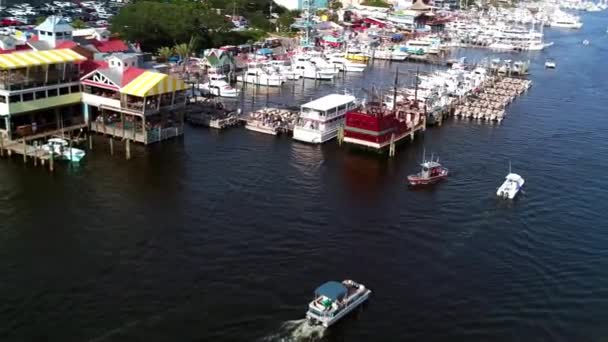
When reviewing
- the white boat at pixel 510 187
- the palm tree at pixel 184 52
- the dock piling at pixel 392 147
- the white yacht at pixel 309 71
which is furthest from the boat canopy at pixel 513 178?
the palm tree at pixel 184 52

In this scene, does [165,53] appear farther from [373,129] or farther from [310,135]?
[373,129]

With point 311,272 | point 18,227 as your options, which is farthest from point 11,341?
point 311,272

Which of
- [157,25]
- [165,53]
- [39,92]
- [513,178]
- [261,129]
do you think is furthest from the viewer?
[157,25]

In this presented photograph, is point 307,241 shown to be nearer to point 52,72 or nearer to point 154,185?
point 154,185

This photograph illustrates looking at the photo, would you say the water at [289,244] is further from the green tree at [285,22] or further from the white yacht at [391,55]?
the green tree at [285,22]

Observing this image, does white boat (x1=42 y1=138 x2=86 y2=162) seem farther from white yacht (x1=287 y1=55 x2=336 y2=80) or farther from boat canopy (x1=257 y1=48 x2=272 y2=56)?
boat canopy (x1=257 y1=48 x2=272 y2=56)

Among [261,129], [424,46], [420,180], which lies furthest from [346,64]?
[420,180]
